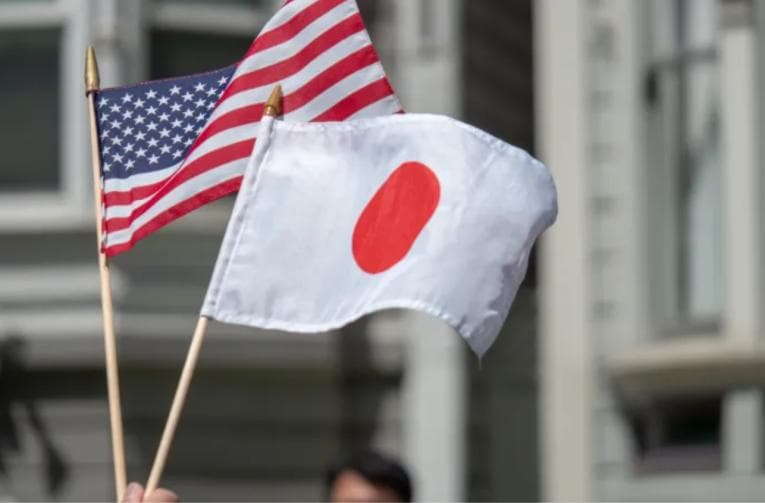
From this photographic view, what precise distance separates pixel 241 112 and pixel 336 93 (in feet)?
0.73

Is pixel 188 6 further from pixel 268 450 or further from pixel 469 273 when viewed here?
pixel 469 273

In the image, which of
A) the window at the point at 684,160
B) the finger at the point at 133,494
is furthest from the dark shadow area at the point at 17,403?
the finger at the point at 133,494

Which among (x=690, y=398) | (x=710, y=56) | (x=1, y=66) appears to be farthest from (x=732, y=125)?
(x=1, y=66)

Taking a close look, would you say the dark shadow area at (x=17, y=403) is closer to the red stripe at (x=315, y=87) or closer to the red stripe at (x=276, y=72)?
the red stripe at (x=276, y=72)

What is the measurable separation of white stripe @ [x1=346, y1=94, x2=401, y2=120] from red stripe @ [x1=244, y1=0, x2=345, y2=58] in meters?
0.24

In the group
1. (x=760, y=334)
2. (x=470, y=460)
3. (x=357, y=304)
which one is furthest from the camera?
(x=470, y=460)

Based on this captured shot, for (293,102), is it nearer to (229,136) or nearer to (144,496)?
(229,136)

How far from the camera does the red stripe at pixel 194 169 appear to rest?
6.42 meters

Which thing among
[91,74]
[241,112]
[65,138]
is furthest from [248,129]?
[65,138]

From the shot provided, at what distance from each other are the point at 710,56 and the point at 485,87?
5.29 feet

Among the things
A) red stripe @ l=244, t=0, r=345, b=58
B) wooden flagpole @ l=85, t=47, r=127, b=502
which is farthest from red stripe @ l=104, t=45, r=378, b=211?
wooden flagpole @ l=85, t=47, r=127, b=502

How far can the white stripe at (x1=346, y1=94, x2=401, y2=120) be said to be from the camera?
644 cm

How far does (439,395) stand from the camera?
38.2ft

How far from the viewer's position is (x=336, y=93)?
643 centimetres
